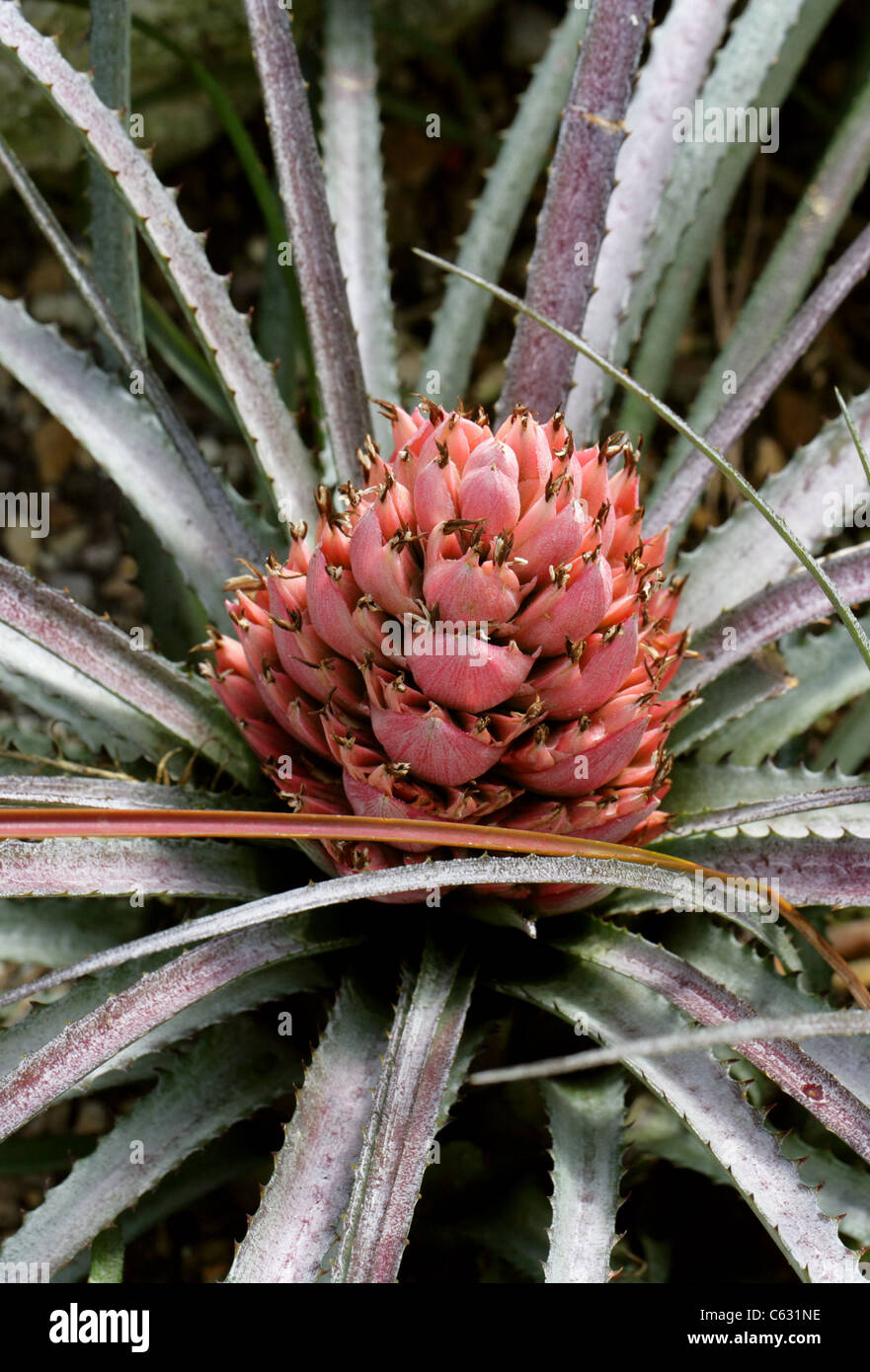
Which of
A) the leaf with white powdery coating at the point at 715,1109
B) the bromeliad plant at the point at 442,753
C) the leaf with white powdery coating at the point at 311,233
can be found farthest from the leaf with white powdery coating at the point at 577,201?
the leaf with white powdery coating at the point at 715,1109

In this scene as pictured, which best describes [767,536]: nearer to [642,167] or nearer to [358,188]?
[642,167]

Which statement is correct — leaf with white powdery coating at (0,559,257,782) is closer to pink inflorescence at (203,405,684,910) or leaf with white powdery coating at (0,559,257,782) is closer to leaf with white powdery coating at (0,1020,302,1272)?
pink inflorescence at (203,405,684,910)

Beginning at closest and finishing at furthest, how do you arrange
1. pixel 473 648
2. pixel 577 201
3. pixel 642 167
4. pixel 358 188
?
pixel 473 648, pixel 577 201, pixel 642 167, pixel 358 188

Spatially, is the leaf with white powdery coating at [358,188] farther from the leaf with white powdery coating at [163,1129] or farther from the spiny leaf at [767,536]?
the leaf with white powdery coating at [163,1129]

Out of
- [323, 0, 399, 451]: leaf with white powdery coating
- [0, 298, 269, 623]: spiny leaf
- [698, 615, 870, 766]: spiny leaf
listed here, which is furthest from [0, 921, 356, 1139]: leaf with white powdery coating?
[323, 0, 399, 451]: leaf with white powdery coating

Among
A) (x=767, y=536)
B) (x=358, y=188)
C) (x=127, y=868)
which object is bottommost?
(x=127, y=868)

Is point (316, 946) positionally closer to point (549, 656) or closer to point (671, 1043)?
point (549, 656)

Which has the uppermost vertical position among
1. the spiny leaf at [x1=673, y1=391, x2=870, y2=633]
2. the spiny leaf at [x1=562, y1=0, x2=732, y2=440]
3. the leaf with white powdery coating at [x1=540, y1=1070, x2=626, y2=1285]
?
the spiny leaf at [x1=562, y1=0, x2=732, y2=440]

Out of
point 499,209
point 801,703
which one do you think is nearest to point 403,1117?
point 801,703

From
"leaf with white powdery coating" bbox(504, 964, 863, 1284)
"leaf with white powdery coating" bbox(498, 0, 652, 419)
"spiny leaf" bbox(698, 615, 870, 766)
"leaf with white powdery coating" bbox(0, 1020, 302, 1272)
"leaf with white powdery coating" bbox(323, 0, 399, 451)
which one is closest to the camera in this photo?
"leaf with white powdery coating" bbox(504, 964, 863, 1284)
